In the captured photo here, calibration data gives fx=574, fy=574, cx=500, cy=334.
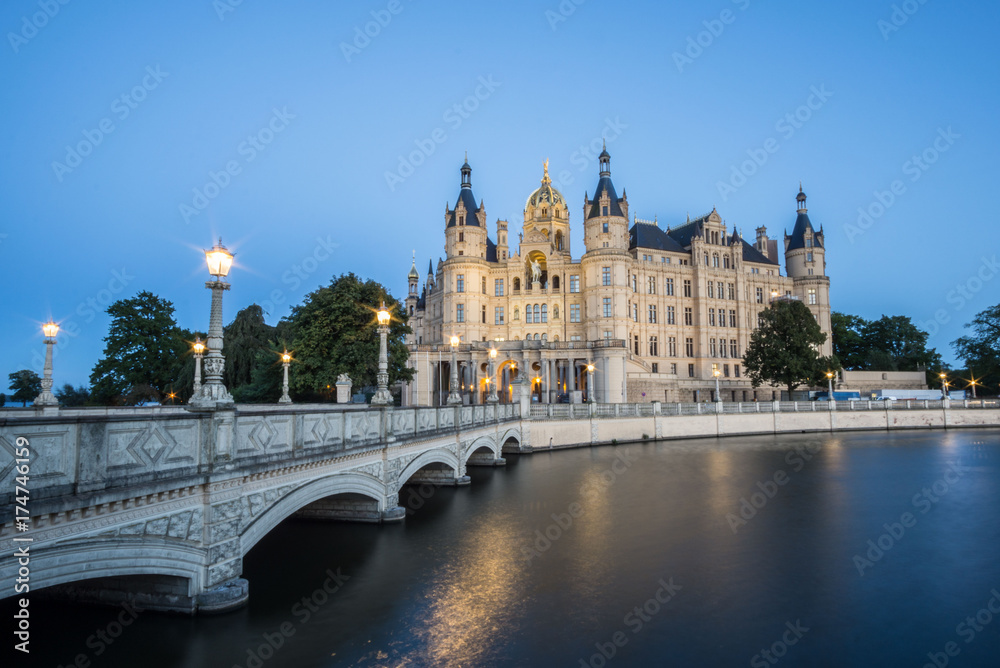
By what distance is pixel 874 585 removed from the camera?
40.4 feet

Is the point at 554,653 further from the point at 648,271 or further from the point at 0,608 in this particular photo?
the point at 648,271

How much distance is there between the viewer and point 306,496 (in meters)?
11.7

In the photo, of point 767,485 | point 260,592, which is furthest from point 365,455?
point 767,485

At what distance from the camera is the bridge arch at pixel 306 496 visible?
33.6 feet

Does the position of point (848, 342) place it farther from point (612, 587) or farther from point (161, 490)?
point (161, 490)

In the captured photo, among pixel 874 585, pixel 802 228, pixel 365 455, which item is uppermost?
pixel 802 228

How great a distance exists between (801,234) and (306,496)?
281 feet

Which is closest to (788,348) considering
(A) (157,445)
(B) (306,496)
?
(B) (306,496)

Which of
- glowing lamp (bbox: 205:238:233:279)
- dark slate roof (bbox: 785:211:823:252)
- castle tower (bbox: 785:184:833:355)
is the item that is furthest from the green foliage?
glowing lamp (bbox: 205:238:233:279)

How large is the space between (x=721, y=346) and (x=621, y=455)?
4606 centimetres
